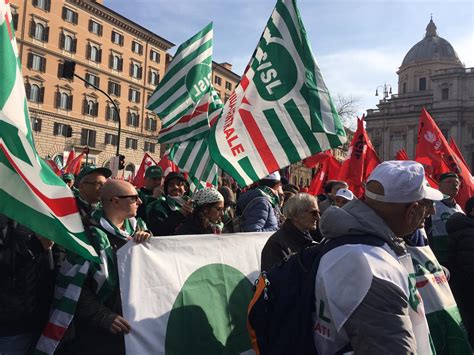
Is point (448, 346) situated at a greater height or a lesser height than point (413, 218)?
lesser

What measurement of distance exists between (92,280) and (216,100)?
4611 millimetres

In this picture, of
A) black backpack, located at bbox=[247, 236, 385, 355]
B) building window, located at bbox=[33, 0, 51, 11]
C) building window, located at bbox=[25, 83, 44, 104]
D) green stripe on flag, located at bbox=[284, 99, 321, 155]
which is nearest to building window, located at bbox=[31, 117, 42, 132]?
building window, located at bbox=[25, 83, 44, 104]

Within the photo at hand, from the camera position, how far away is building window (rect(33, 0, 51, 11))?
41.8m

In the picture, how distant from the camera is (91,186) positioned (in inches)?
163

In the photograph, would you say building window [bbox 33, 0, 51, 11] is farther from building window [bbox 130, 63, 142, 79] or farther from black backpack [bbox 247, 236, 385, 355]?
black backpack [bbox 247, 236, 385, 355]

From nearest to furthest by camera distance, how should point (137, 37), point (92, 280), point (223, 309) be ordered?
point (92, 280) < point (223, 309) < point (137, 37)

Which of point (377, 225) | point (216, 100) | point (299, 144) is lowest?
point (377, 225)

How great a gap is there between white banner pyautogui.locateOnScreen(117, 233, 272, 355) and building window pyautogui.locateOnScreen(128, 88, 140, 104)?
51.3 m

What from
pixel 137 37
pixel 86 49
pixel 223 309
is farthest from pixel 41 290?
pixel 137 37

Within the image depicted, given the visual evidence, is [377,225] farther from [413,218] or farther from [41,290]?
[41,290]

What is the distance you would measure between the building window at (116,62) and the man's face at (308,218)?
49768 mm

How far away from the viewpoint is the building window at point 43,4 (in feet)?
137

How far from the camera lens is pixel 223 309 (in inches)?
124

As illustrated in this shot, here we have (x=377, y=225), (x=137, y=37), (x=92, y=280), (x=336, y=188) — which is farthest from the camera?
(x=137, y=37)
